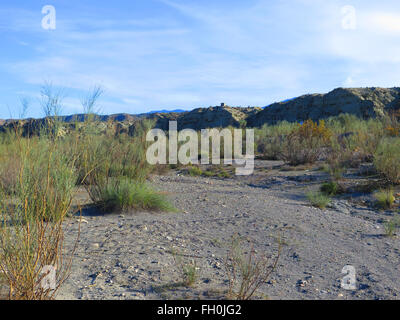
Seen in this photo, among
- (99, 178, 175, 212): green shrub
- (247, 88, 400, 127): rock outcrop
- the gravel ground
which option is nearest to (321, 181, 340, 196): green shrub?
the gravel ground

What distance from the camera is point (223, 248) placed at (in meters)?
4.78

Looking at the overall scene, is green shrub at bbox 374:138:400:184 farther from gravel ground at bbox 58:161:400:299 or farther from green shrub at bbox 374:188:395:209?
gravel ground at bbox 58:161:400:299

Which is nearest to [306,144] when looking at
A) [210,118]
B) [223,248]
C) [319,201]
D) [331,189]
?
[331,189]

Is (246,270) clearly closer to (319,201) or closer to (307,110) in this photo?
(319,201)

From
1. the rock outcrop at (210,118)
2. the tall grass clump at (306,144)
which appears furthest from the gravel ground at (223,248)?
the rock outcrop at (210,118)

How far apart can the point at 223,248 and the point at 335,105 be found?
4109 centimetres

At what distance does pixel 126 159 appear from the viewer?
8984 millimetres

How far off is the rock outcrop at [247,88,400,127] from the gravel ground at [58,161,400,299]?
30290 mm

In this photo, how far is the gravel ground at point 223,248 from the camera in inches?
138

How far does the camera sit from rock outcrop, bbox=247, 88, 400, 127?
37969 mm

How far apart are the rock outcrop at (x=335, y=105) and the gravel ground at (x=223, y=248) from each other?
30290 mm

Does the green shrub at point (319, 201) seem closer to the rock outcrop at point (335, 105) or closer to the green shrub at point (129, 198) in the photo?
the green shrub at point (129, 198)
